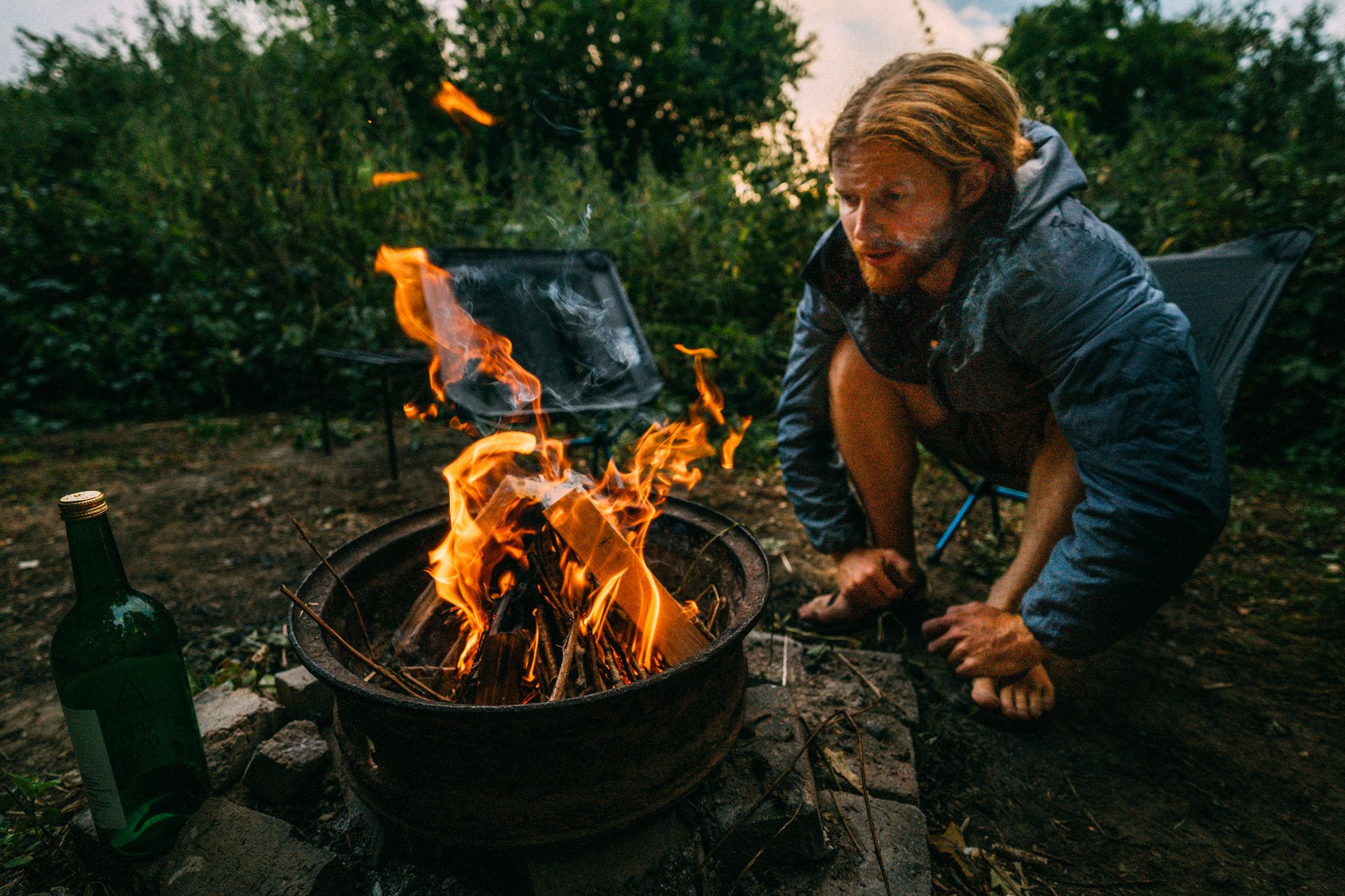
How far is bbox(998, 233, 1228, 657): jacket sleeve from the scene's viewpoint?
1.36 meters

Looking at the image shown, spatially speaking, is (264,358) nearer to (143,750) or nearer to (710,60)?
(143,750)

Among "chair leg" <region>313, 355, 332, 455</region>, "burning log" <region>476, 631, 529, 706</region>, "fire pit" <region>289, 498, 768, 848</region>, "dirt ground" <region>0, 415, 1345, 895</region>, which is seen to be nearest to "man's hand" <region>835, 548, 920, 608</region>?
"dirt ground" <region>0, 415, 1345, 895</region>

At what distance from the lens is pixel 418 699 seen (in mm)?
1022

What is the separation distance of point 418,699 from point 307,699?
31.2 inches

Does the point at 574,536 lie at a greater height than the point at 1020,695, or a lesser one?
greater

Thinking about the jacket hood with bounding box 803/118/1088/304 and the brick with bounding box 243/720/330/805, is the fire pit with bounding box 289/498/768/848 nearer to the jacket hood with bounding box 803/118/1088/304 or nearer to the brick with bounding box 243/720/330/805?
the brick with bounding box 243/720/330/805

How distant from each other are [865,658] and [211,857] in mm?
1573

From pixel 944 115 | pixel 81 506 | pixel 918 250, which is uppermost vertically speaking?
pixel 944 115

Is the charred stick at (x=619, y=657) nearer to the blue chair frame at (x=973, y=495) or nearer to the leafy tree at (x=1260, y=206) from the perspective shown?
the blue chair frame at (x=973, y=495)

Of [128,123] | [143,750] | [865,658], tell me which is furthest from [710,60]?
[143,750]

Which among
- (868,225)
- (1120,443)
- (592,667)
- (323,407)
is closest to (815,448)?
(868,225)

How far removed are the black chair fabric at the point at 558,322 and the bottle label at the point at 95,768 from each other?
73.4 inches

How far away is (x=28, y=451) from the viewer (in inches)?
161

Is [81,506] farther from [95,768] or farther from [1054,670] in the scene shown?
[1054,670]
